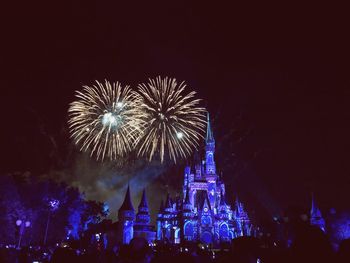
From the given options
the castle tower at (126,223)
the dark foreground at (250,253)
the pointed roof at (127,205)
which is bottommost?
the dark foreground at (250,253)

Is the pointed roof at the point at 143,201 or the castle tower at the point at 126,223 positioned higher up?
the pointed roof at the point at 143,201

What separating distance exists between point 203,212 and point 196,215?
2.34m

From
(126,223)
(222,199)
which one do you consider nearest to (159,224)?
(126,223)

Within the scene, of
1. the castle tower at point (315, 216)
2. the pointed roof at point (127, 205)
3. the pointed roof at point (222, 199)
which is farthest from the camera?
the pointed roof at point (222, 199)

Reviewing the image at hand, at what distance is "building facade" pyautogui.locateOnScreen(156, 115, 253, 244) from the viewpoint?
96938mm

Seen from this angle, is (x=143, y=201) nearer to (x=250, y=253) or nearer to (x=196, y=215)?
(x=196, y=215)

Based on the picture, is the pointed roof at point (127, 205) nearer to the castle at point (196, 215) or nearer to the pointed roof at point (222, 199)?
the castle at point (196, 215)

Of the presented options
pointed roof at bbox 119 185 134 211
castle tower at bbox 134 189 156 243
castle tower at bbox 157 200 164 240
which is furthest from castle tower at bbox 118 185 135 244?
castle tower at bbox 157 200 164 240

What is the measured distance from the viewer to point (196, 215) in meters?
99.9

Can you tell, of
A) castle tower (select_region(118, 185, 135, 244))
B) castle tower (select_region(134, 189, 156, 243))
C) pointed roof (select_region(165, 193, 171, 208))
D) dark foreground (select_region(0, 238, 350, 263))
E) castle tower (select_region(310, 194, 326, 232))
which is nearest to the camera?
dark foreground (select_region(0, 238, 350, 263))

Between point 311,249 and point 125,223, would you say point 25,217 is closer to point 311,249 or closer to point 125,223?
point 125,223

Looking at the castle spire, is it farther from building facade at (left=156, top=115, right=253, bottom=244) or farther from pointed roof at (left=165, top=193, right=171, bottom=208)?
pointed roof at (left=165, top=193, right=171, bottom=208)

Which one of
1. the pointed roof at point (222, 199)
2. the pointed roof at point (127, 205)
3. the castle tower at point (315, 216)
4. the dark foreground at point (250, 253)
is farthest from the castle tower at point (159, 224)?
the dark foreground at point (250, 253)

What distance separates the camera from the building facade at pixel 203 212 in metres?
96.9
